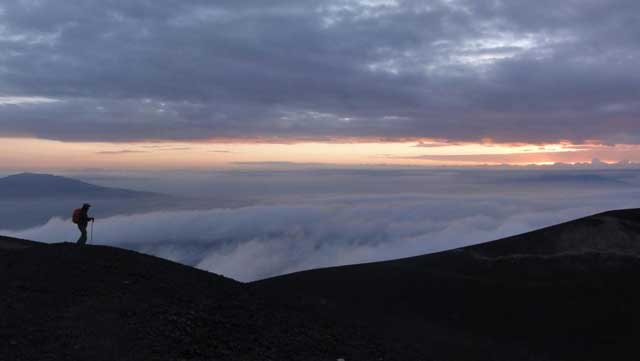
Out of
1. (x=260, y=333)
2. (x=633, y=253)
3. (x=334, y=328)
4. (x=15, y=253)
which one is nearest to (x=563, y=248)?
(x=633, y=253)

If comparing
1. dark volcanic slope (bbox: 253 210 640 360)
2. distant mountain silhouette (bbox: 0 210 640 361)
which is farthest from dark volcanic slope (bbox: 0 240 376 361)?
dark volcanic slope (bbox: 253 210 640 360)

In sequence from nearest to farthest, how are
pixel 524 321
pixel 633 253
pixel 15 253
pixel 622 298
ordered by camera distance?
pixel 15 253
pixel 524 321
pixel 622 298
pixel 633 253

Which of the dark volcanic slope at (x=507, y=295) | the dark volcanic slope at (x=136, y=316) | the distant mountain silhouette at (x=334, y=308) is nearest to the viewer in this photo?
the dark volcanic slope at (x=136, y=316)

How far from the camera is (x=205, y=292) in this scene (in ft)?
74.1

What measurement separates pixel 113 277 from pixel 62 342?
606 centimetres

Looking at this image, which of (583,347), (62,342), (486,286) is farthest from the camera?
(486,286)

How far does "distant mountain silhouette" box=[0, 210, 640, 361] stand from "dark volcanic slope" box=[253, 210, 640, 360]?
0.49 feet

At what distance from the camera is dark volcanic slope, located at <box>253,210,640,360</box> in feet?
103

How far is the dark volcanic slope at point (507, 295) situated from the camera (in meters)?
31.5

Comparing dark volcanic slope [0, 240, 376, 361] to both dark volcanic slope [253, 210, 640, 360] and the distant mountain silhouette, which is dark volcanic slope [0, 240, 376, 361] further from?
dark volcanic slope [253, 210, 640, 360]

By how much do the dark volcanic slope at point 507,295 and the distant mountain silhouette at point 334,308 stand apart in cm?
15

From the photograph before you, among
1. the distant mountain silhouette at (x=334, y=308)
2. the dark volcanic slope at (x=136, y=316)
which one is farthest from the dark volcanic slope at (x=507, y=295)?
the dark volcanic slope at (x=136, y=316)

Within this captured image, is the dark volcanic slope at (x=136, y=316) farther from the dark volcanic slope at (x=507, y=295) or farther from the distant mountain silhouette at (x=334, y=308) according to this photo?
the dark volcanic slope at (x=507, y=295)

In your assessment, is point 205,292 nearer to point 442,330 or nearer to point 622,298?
point 442,330
